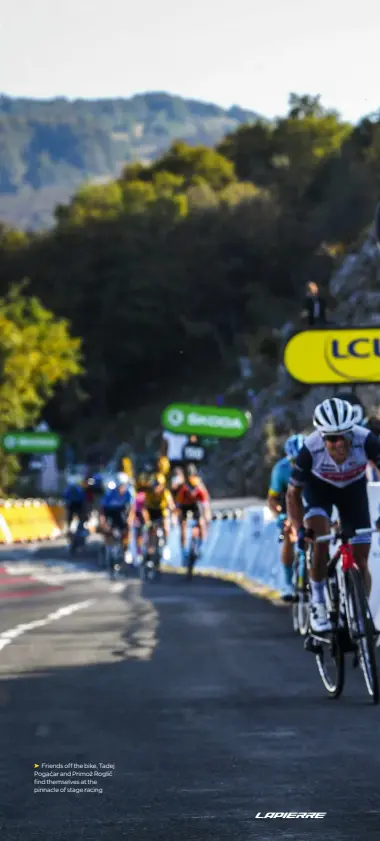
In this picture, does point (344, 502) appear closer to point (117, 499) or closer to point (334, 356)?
point (334, 356)

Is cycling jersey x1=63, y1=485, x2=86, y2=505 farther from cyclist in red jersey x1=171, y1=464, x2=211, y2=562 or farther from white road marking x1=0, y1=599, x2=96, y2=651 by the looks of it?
white road marking x1=0, y1=599, x2=96, y2=651

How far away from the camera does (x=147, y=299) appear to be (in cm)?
10031

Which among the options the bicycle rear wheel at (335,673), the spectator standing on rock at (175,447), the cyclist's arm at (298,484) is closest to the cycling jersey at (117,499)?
the spectator standing on rock at (175,447)

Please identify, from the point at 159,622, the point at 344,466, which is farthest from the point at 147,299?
the point at 344,466

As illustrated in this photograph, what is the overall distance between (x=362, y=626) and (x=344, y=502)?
1088 mm

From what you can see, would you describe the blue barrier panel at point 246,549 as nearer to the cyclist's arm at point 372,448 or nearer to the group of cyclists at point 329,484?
the group of cyclists at point 329,484

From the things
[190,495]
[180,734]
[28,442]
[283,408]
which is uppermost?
[28,442]

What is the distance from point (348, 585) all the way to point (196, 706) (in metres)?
1.10

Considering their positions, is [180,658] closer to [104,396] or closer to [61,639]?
[61,639]

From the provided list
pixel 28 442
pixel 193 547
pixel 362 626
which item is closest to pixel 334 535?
pixel 362 626

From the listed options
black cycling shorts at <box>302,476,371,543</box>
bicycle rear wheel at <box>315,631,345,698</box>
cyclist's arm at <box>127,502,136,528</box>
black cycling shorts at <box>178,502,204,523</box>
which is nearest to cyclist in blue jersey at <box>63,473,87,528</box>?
cyclist's arm at <box>127,502,136,528</box>

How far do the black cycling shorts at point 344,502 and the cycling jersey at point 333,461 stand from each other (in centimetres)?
4

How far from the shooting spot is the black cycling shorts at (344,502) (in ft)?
41.4

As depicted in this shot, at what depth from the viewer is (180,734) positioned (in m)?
10.4
